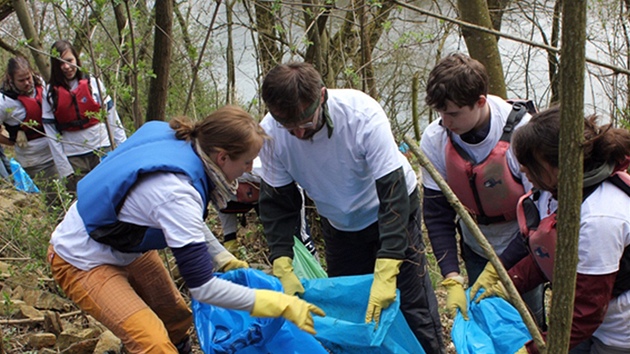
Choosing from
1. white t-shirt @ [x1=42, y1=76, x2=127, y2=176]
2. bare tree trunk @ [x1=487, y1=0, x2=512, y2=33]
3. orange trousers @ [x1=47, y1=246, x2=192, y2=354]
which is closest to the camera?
orange trousers @ [x1=47, y1=246, x2=192, y2=354]

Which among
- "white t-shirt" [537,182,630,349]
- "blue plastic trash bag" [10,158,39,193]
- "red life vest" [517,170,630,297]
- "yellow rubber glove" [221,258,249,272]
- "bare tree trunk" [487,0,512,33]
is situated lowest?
"blue plastic trash bag" [10,158,39,193]

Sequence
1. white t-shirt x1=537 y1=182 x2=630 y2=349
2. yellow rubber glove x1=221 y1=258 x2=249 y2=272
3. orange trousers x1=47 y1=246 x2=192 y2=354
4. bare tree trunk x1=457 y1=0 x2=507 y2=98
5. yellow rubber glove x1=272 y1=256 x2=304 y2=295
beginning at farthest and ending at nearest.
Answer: bare tree trunk x1=457 y1=0 x2=507 y2=98
yellow rubber glove x1=221 y1=258 x2=249 y2=272
yellow rubber glove x1=272 y1=256 x2=304 y2=295
orange trousers x1=47 y1=246 x2=192 y2=354
white t-shirt x1=537 y1=182 x2=630 y2=349

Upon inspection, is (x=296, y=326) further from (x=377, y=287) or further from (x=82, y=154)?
(x=82, y=154)

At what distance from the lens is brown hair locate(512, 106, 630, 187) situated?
1.65m

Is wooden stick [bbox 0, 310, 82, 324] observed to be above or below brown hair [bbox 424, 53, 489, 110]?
below

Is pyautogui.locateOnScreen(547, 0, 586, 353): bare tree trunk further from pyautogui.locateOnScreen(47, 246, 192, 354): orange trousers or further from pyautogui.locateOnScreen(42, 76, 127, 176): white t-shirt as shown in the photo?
pyautogui.locateOnScreen(42, 76, 127, 176): white t-shirt

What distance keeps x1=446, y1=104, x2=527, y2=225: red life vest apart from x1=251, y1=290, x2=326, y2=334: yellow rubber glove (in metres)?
0.75

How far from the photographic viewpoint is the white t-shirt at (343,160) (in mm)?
2418

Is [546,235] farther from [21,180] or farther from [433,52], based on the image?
[433,52]

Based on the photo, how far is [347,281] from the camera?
2537mm

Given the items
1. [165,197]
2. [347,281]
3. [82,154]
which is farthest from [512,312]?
[82,154]

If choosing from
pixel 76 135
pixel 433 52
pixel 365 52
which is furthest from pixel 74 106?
pixel 433 52

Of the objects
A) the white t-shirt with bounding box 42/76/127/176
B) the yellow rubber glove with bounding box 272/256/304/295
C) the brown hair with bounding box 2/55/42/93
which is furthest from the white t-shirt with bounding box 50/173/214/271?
the brown hair with bounding box 2/55/42/93

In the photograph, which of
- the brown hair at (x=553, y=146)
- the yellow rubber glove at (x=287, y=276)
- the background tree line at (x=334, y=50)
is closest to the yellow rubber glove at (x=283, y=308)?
the yellow rubber glove at (x=287, y=276)
